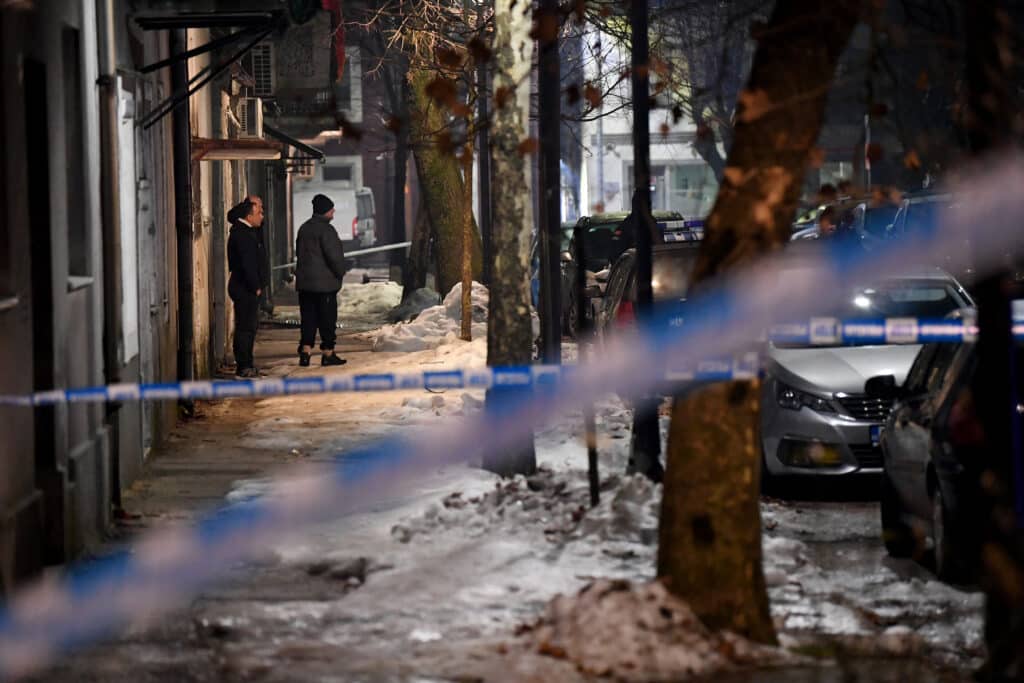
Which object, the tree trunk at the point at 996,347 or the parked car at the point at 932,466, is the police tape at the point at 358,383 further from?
the tree trunk at the point at 996,347

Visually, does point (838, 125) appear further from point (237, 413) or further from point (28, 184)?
point (28, 184)

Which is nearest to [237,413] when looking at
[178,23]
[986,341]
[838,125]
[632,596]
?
[178,23]

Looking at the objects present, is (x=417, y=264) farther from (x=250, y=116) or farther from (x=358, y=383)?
(x=358, y=383)

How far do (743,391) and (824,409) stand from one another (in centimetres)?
418

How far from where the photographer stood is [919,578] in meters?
8.92

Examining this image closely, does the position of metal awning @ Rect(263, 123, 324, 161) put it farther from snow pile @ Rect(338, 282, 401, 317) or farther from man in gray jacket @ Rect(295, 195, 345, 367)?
man in gray jacket @ Rect(295, 195, 345, 367)

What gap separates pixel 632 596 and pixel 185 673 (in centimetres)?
170

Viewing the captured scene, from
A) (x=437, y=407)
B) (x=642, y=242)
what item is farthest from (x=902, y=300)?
(x=437, y=407)

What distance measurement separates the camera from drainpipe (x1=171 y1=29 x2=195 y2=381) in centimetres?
1609

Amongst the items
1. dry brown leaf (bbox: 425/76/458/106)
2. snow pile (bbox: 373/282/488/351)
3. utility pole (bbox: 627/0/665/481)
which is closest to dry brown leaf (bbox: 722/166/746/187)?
dry brown leaf (bbox: 425/76/458/106)

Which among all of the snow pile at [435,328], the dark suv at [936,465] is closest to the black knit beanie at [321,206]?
the snow pile at [435,328]

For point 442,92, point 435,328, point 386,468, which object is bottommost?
point 386,468

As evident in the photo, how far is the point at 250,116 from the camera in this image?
29.5m

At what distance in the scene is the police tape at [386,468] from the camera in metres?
7.47
